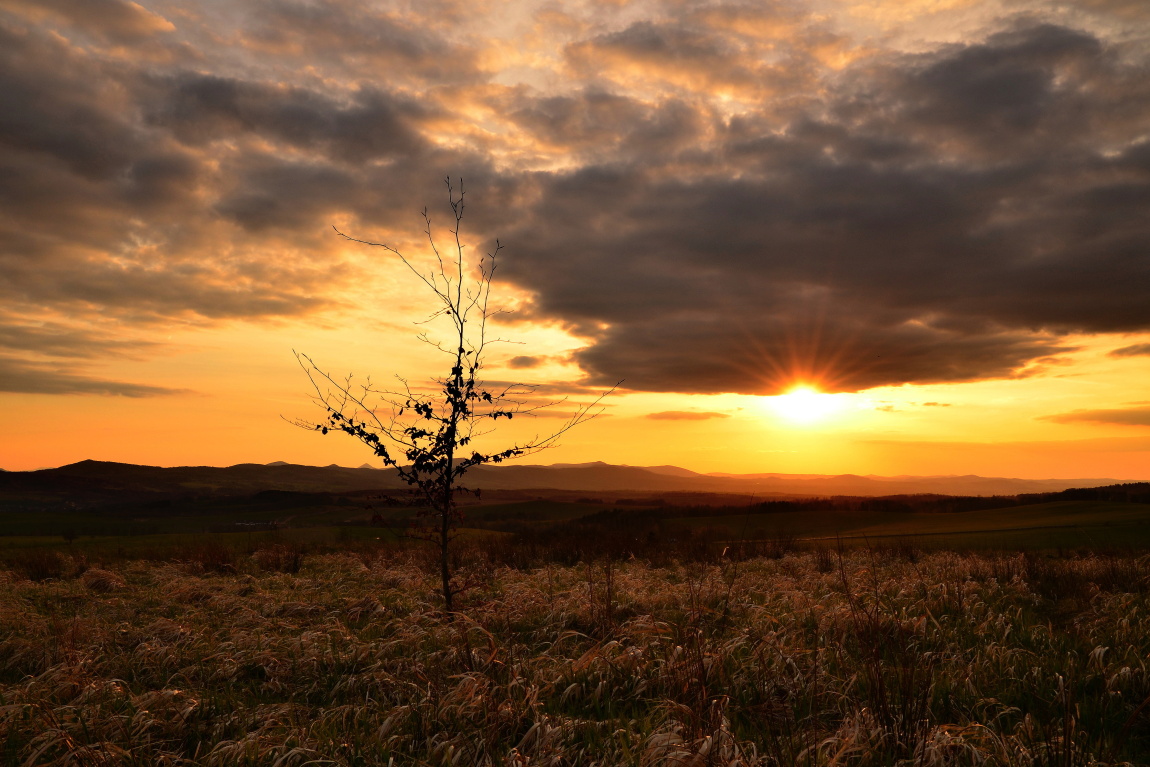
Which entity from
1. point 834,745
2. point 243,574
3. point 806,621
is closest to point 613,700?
point 834,745

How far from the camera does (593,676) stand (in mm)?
7027

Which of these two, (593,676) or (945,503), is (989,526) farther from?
(593,676)

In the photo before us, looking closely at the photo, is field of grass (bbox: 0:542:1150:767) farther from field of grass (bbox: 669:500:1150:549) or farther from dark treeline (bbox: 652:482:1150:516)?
dark treeline (bbox: 652:482:1150:516)

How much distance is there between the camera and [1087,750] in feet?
16.5

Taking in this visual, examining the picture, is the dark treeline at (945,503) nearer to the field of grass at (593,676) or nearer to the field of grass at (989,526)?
the field of grass at (989,526)

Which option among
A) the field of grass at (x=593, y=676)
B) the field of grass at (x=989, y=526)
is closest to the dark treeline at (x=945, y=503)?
the field of grass at (x=989, y=526)

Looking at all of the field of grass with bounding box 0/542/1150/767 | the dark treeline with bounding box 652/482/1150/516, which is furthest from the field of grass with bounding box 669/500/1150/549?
the field of grass with bounding box 0/542/1150/767

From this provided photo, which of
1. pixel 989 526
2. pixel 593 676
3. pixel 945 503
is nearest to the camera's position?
pixel 593 676

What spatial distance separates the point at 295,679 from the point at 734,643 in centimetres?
517

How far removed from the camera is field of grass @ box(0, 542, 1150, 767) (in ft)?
16.6

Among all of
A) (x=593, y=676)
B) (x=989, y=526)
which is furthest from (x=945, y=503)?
(x=593, y=676)

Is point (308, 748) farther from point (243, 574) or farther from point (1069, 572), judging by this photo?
point (1069, 572)

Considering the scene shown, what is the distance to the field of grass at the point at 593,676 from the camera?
5047 millimetres

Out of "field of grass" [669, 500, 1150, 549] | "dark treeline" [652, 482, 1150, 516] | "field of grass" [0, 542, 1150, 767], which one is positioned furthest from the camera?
"dark treeline" [652, 482, 1150, 516]
